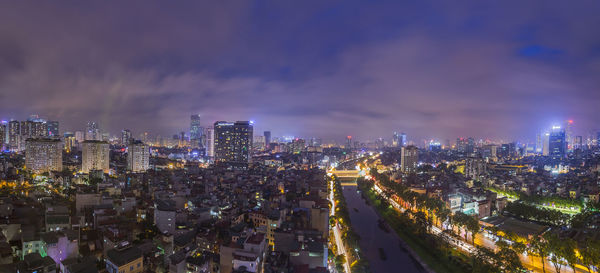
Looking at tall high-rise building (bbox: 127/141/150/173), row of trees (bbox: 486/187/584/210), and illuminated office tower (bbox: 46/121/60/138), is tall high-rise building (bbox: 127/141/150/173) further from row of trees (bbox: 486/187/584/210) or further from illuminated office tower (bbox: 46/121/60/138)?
row of trees (bbox: 486/187/584/210)

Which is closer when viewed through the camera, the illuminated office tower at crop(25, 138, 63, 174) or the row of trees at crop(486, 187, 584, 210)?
the row of trees at crop(486, 187, 584, 210)

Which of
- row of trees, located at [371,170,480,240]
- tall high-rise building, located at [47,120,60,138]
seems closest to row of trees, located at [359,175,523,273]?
row of trees, located at [371,170,480,240]

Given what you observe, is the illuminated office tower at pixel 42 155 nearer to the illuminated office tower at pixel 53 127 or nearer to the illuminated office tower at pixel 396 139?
the illuminated office tower at pixel 53 127

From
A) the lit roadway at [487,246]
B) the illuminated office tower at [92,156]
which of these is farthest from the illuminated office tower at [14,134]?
the lit roadway at [487,246]

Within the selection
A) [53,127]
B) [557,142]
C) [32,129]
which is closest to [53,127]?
[53,127]

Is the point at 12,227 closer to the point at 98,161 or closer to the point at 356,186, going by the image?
the point at 98,161
